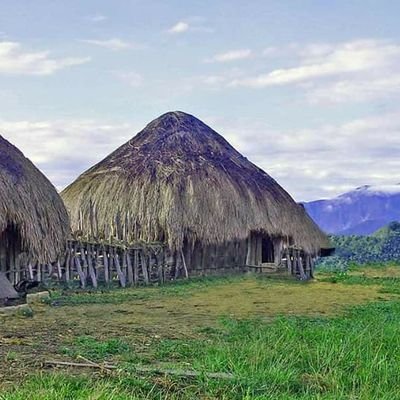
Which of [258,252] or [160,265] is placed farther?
[258,252]

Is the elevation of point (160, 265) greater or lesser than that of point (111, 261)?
lesser

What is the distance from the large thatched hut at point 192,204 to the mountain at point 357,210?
117 feet

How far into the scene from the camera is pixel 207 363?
631 cm

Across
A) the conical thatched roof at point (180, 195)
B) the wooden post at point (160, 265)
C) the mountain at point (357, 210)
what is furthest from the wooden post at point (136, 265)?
the mountain at point (357, 210)

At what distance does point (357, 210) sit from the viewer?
5984 centimetres

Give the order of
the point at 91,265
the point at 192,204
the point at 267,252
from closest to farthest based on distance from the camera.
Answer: the point at 91,265 < the point at 192,204 < the point at 267,252

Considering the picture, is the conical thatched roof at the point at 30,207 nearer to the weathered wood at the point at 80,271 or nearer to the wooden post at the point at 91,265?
the weathered wood at the point at 80,271

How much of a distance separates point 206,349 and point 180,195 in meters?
11.9

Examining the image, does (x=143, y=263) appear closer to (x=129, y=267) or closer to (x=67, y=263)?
(x=129, y=267)

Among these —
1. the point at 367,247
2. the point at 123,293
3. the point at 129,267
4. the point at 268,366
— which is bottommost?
the point at 268,366

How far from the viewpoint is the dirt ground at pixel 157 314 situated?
293 inches

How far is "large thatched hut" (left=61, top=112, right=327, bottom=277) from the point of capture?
61.2 feet

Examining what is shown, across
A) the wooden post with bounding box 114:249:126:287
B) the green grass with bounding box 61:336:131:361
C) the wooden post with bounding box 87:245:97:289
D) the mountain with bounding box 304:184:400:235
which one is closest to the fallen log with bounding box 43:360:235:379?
the green grass with bounding box 61:336:131:361

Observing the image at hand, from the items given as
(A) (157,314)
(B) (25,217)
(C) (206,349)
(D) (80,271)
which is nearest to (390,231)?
(D) (80,271)
